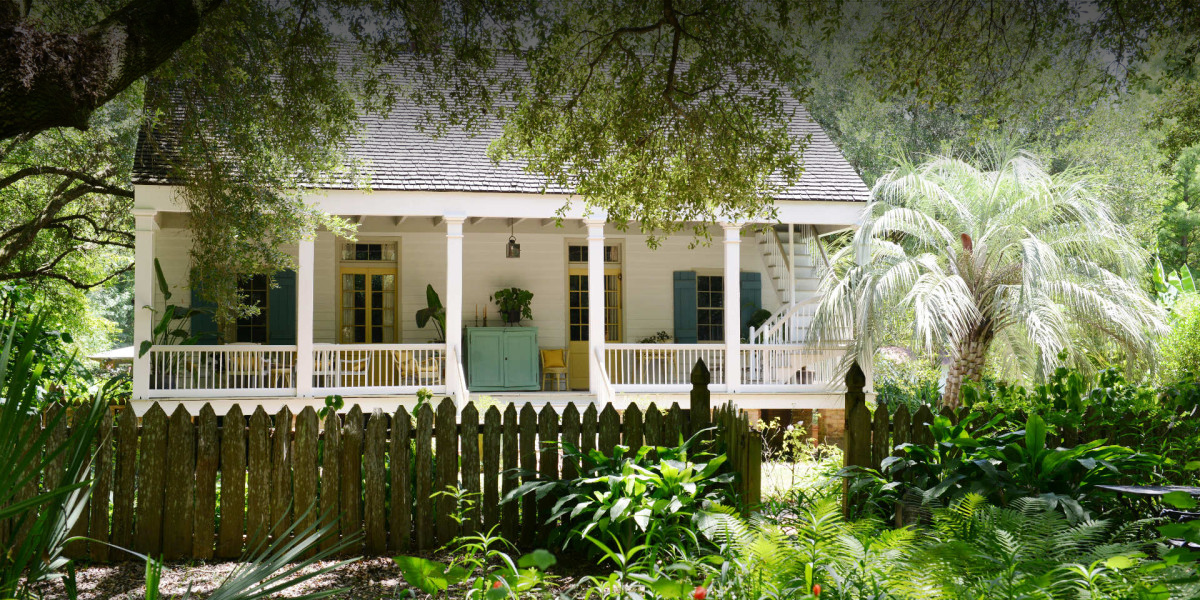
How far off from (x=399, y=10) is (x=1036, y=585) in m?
7.17

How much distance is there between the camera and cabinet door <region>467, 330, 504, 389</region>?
1456 centimetres

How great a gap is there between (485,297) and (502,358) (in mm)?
1820

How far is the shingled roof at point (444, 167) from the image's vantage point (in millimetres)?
12680

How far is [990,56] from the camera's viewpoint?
7.23 m

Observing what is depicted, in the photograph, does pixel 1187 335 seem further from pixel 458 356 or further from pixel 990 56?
pixel 458 356

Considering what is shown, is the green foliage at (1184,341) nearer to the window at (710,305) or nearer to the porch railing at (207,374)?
the window at (710,305)

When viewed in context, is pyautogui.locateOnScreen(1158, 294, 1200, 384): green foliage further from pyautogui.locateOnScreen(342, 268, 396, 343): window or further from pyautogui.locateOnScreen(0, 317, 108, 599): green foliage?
pyautogui.locateOnScreen(342, 268, 396, 343): window

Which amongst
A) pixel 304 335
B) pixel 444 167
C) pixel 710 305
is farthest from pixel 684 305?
pixel 304 335

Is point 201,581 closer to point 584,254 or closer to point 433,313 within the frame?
point 433,313

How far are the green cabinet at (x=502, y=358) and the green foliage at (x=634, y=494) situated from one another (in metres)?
8.86

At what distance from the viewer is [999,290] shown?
11555 mm

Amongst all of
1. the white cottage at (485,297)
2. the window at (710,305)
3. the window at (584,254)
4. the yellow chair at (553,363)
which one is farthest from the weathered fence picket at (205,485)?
the window at (710,305)

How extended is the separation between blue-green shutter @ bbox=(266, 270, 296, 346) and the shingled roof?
9.71ft

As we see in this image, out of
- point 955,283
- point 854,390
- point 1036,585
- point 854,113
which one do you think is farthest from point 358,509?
point 854,113
